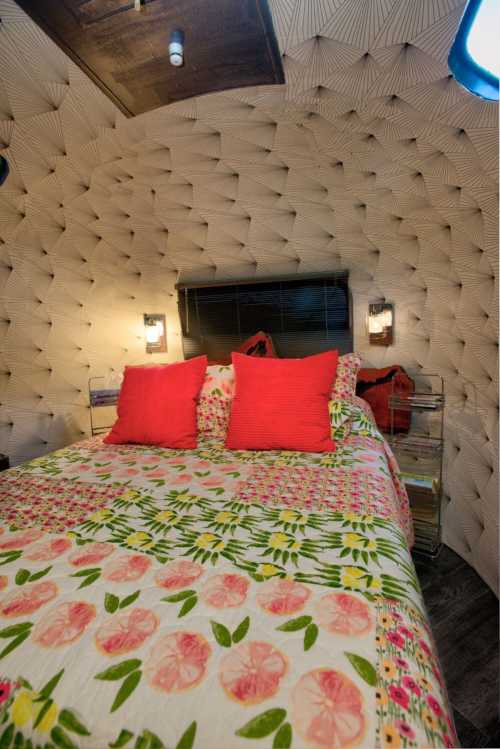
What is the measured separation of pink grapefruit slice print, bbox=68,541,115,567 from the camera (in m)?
1.06

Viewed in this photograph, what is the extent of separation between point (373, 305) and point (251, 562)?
91.7 inches

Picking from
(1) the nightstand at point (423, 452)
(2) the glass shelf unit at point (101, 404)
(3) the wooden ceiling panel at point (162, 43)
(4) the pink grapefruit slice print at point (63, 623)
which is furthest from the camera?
(2) the glass shelf unit at point (101, 404)

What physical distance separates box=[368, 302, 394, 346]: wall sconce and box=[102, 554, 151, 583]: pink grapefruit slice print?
2367 mm

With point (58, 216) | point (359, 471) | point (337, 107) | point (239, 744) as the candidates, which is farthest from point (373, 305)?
point (239, 744)

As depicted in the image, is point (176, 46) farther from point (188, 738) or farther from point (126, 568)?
point (188, 738)

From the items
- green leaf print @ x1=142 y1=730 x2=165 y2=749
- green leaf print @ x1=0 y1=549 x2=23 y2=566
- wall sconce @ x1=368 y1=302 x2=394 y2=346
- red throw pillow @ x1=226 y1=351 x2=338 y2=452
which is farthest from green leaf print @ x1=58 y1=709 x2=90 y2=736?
wall sconce @ x1=368 y1=302 x2=394 y2=346

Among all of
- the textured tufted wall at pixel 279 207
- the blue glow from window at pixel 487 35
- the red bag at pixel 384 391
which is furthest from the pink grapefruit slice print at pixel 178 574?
the red bag at pixel 384 391

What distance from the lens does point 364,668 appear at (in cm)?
70

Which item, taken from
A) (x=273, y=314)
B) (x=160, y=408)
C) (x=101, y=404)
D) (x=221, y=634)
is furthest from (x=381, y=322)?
(x=221, y=634)

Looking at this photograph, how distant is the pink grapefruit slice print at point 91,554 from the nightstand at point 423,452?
2027mm

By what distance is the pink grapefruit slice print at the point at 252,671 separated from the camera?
2.16 feet

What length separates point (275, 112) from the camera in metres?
2.02

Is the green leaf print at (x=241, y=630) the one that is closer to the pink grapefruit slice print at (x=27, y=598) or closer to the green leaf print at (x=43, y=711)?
the green leaf print at (x=43, y=711)

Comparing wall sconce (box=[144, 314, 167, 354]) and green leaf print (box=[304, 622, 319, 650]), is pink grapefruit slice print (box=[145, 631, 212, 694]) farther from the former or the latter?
wall sconce (box=[144, 314, 167, 354])
